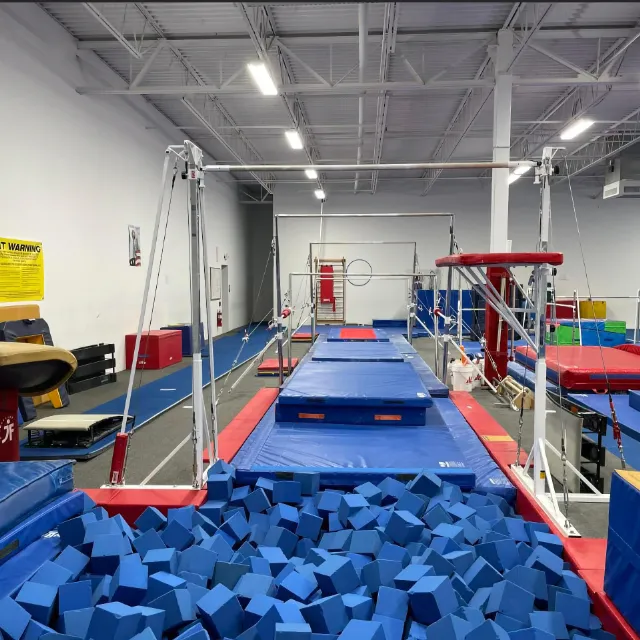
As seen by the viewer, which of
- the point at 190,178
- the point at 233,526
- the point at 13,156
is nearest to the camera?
the point at 233,526

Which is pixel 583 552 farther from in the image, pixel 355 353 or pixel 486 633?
pixel 355 353

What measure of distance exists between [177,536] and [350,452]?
1.55 metres

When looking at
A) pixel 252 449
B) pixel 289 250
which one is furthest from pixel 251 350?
pixel 252 449

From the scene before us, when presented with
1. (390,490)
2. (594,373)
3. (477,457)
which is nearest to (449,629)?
(390,490)

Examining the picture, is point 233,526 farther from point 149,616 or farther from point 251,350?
point 251,350

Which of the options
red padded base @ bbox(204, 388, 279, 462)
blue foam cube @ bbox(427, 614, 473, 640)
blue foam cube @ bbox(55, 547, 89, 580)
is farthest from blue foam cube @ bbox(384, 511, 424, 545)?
blue foam cube @ bbox(55, 547, 89, 580)

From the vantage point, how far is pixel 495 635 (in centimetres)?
188

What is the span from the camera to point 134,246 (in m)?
8.85

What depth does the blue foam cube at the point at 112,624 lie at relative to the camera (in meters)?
1.90

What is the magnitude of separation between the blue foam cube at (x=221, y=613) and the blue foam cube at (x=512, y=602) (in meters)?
1.14

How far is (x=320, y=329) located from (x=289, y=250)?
3.93 m

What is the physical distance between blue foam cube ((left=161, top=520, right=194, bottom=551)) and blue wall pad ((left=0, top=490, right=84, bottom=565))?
589mm

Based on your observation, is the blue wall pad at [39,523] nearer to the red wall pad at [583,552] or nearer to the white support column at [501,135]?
the red wall pad at [583,552]

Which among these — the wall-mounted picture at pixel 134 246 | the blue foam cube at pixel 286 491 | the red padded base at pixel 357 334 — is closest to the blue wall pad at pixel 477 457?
the blue foam cube at pixel 286 491
